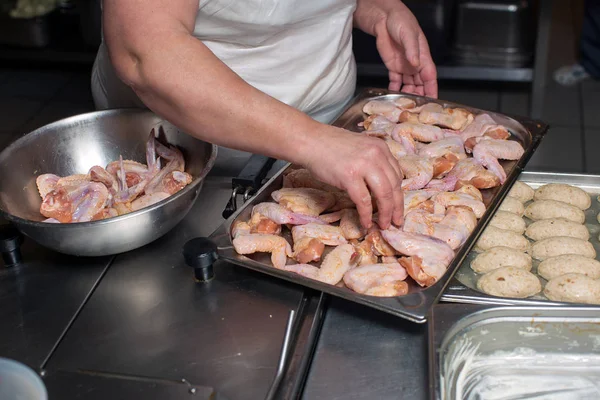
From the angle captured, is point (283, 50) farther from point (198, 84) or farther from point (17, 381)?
point (17, 381)

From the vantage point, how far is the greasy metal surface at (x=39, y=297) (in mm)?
1152

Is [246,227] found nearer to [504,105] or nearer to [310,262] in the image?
[310,262]

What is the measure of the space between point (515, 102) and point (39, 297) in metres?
3.06

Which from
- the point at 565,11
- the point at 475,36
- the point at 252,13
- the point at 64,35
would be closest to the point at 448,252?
the point at 252,13

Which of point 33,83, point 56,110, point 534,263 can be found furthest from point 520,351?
point 33,83

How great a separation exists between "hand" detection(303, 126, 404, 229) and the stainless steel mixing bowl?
0.90 feet

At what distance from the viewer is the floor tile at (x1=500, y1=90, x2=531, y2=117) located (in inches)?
143

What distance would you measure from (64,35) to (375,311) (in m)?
3.41

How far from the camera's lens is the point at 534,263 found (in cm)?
141

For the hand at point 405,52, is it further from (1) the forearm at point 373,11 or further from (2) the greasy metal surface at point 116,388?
(2) the greasy metal surface at point 116,388

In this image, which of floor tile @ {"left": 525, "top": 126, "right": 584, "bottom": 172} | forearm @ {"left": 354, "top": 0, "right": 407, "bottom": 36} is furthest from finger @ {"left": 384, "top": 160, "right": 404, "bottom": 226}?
floor tile @ {"left": 525, "top": 126, "right": 584, "bottom": 172}

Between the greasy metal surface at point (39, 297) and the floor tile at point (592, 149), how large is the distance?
247cm

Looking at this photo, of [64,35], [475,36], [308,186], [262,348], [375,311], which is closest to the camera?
[262,348]

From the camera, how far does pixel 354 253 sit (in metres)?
1.27
